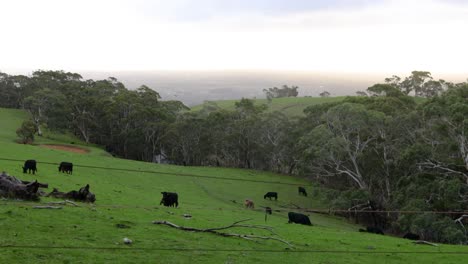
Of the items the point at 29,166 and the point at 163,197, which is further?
the point at 29,166

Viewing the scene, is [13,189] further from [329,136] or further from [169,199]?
[329,136]

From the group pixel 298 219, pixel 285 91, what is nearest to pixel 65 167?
pixel 298 219

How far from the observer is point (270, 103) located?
442 ft

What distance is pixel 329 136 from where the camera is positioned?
147 ft

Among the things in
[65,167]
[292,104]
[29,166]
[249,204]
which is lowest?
[249,204]

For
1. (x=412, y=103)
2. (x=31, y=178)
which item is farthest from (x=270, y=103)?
(x=31, y=178)

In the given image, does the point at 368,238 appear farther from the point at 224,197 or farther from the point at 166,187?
the point at 166,187

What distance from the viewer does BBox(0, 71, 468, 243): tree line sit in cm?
3431

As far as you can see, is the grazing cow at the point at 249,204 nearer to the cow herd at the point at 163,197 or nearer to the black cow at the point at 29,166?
the cow herd at the point at 163,197

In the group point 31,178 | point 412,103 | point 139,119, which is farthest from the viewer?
point 139,119

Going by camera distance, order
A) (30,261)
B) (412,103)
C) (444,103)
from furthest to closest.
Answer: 1. (412,103)
2. (444,103)
3. (30,261)

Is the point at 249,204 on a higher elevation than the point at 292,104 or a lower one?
lower

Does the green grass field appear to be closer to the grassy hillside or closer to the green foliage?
the grassy hillside

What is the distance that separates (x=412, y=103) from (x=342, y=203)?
25.1m
